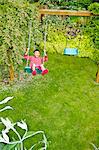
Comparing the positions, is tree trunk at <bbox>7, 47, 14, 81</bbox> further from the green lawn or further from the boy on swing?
the boy on swing

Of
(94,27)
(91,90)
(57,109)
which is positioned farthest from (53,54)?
(57,109)

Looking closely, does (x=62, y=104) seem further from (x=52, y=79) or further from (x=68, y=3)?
(x=68, y=3)

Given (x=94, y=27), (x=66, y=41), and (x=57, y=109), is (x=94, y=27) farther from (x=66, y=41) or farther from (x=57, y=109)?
(x=57, y=109)

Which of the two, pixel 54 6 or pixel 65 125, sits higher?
pixel 54 6

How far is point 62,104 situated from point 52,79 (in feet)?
3.28

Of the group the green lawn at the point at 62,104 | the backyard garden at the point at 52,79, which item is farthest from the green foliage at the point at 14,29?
the green lawn at the point at 62,104

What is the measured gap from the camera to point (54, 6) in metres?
9.68

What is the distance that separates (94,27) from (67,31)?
0.75m

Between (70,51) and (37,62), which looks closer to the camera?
(37,62)

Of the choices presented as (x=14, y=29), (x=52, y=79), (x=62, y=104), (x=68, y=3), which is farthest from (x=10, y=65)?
(x=68, y=3)

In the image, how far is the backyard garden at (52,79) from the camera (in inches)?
246

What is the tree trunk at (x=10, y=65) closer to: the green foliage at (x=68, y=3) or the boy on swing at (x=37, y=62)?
the boy on swing at (x=37, y=62)

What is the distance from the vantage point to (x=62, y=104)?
23.4ft

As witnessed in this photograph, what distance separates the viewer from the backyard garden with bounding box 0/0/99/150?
246 inches
